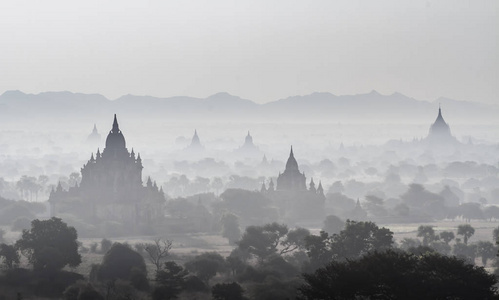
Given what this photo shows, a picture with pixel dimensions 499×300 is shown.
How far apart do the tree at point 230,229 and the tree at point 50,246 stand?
1209 inches

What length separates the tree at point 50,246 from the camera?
7106 cm

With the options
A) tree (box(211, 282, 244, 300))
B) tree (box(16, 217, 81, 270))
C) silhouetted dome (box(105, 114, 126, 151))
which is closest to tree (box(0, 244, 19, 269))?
tree (box(16, 217, 81, 270))

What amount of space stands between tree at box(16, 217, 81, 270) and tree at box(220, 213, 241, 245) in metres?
30.7

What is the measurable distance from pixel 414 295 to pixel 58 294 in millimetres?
31776

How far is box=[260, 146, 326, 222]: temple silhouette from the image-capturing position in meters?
130

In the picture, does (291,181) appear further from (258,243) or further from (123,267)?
(123,267)

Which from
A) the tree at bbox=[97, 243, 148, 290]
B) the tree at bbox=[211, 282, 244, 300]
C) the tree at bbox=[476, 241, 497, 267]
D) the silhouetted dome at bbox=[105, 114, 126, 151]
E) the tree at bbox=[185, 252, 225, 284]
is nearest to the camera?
the tree at bbox=[211, 282, 244, 300]

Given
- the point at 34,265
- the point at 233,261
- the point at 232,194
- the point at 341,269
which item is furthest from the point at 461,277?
the point at 232,194

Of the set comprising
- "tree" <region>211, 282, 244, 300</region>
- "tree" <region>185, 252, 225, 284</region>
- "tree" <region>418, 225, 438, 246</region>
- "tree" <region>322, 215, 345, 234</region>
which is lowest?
"tree" <region>211, 282, 244, 300</region>

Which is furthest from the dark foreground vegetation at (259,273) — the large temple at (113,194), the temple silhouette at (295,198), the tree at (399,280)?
the temple silhouette at (295,198)

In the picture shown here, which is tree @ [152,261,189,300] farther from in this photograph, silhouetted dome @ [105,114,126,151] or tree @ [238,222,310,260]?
silhouetted dome @ [105,114,126,151]

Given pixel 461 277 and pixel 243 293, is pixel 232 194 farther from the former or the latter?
pixel 461 277

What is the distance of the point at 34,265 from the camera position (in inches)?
2813

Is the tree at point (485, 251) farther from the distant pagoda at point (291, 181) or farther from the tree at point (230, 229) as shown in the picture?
the distant pagoda at point (291, 181)
